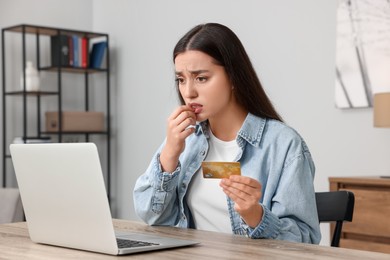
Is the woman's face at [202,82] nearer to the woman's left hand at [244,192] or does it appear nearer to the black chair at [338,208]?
the woman's left hand at [244,192]

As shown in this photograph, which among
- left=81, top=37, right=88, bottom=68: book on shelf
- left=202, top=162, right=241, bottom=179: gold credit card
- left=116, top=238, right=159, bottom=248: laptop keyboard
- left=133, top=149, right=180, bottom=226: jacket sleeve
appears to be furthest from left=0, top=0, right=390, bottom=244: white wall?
left=116, top=238, right=159, bottom=248: laptop keyboard

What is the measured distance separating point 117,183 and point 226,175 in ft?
15.2

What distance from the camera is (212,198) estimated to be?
2.21m

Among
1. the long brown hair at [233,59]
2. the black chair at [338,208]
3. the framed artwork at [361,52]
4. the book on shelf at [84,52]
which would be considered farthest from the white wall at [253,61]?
the long brown hair at [233,59]

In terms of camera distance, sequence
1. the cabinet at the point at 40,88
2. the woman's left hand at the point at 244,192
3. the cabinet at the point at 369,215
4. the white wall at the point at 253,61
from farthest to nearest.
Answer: the cabinet at the point at 40,88
the white wall at the point at 253,61
the cabinet at the point at 369,215
the woman's left hand at the point at 244,192

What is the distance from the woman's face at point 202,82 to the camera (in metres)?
2.14

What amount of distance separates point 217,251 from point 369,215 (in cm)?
240

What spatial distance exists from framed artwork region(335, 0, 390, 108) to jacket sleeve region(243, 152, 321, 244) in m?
2.50

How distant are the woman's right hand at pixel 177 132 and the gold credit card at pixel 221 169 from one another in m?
0.24

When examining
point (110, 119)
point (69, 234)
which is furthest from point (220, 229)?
point (110, 119)

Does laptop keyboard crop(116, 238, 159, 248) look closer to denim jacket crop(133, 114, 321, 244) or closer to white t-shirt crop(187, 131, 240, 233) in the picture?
denim jacket crop(133, 114, 321, 244)

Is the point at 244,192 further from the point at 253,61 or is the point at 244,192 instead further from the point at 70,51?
the point at 70,51

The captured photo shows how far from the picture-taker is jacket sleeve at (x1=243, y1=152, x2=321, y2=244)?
1.97 meters

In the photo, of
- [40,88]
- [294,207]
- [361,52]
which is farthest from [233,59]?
[40,88]
